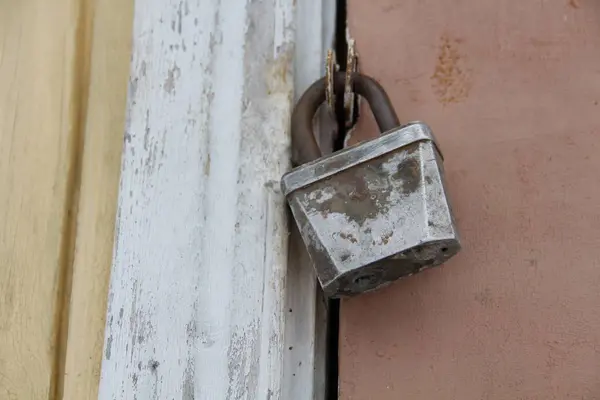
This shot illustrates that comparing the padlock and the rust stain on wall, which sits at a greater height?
the rust stain on wall

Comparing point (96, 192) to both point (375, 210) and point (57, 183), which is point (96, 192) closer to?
point (57, 183)

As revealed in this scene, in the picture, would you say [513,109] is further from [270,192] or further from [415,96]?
[270,192]

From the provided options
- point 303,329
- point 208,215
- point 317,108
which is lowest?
point 303,329

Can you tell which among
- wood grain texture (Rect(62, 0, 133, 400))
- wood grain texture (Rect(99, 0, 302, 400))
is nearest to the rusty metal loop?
wood grain texture (Rect(99, 0, 302, 400))

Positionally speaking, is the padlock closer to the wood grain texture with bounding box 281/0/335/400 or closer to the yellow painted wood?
the wood grain texture with bounding box 281/0/335/400

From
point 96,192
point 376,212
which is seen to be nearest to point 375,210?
point 376,212

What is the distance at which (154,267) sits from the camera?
2.16 ft

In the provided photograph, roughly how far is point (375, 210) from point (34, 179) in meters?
0.37

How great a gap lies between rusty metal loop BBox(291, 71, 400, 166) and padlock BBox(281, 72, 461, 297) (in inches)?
1.6

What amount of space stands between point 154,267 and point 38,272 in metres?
0.14

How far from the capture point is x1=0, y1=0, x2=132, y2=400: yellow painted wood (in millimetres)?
693

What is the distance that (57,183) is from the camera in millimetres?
733

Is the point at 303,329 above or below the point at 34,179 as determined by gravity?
below

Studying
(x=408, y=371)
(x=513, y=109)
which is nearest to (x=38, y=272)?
(x=408, y=371)
